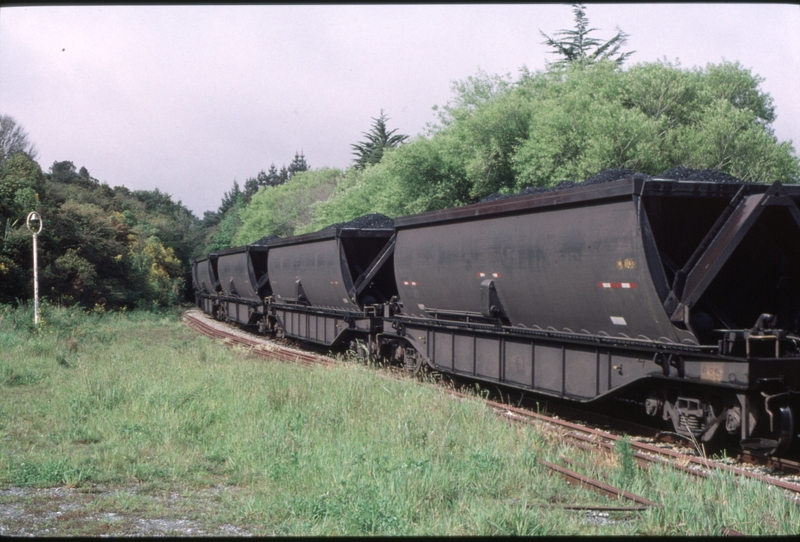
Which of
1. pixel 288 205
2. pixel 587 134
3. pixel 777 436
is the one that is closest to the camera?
pixel 777 436

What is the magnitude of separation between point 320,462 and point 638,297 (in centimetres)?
429

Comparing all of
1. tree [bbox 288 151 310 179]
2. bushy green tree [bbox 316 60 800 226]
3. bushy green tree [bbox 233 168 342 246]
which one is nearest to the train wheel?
bushy green tree [bbox 316 60 800 226]

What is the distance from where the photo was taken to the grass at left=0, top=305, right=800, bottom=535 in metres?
5.86

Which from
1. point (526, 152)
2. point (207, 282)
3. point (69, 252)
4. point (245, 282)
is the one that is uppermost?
point (526, 152)

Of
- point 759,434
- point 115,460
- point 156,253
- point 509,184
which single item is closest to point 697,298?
point 759,434

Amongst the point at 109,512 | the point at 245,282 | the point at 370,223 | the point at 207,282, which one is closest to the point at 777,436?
the point at 109,512

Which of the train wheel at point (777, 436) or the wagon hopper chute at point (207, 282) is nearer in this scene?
the train wheel at point (777, 436)

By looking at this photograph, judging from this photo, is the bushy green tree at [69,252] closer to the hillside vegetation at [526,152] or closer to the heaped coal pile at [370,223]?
the hillside vegetation at [526,152]

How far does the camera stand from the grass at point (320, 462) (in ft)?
19.2

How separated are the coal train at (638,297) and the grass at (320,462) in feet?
4.69

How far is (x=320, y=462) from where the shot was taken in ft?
25.0

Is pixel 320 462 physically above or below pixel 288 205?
below

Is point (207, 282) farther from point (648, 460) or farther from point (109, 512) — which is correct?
point (648, 460)

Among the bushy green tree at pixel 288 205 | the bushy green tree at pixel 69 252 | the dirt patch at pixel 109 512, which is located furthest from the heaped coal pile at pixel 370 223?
the bushy green tree at pixel 288 205
